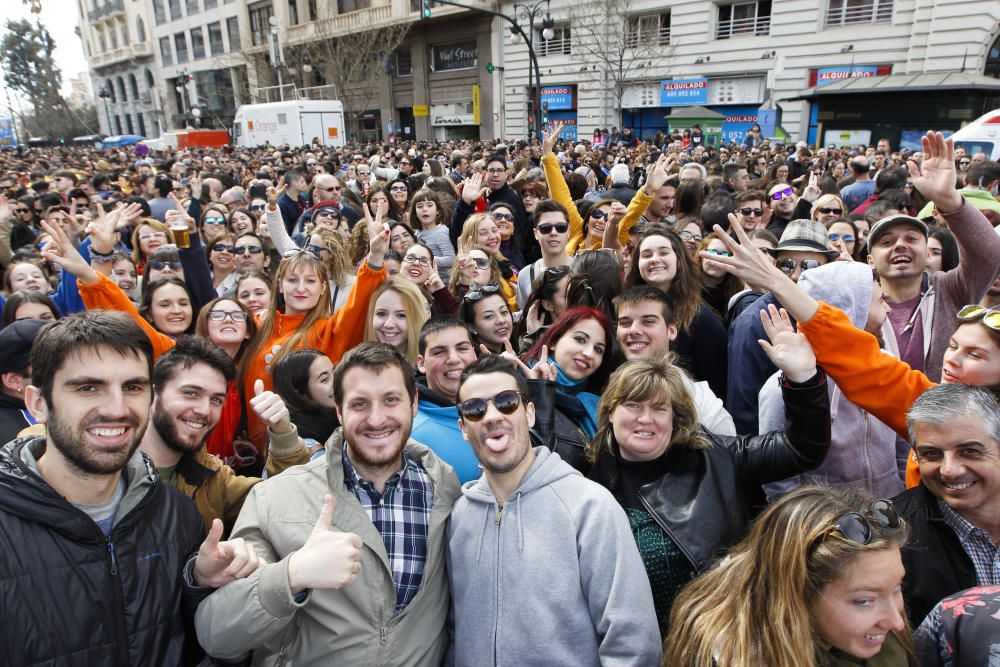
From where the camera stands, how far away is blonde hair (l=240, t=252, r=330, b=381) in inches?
163

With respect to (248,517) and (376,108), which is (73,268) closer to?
(248,517)

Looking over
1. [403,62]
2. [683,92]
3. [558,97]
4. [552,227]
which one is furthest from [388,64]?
[552,227]

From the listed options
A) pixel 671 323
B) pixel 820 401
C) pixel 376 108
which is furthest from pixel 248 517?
pixel 376 108

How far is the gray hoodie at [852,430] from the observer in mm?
2812

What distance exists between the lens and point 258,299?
15.8 ft

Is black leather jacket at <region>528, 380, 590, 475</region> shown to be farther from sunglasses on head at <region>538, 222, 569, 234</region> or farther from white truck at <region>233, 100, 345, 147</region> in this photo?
white truck at <region>233, 100, 345, 147</region>

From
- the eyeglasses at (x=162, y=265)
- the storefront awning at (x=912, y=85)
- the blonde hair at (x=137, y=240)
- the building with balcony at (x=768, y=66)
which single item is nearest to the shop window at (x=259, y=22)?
the building with balcony at (x=768, y=66)

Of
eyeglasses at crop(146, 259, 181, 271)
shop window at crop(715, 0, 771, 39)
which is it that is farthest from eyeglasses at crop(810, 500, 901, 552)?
shop window at crop(715, 0, 771, 39)

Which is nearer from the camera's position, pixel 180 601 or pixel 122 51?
pixel 180 601

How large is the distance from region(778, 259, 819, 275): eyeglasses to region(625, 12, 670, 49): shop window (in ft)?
98.4

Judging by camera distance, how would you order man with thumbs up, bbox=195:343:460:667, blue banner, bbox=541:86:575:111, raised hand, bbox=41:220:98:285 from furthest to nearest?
1. blue banner, bbox=541:86:575:111
2. raised hand, bbox=41:220:98:285
3. man with thumbs up, bbox=195:343:460:667

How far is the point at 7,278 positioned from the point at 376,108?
42.2 metres

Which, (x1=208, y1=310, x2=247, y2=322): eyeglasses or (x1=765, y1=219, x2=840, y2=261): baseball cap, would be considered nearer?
(x1=208, y1=310, x2=247, y2=322): eyeglasses

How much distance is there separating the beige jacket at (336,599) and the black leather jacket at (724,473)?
0.87 m
